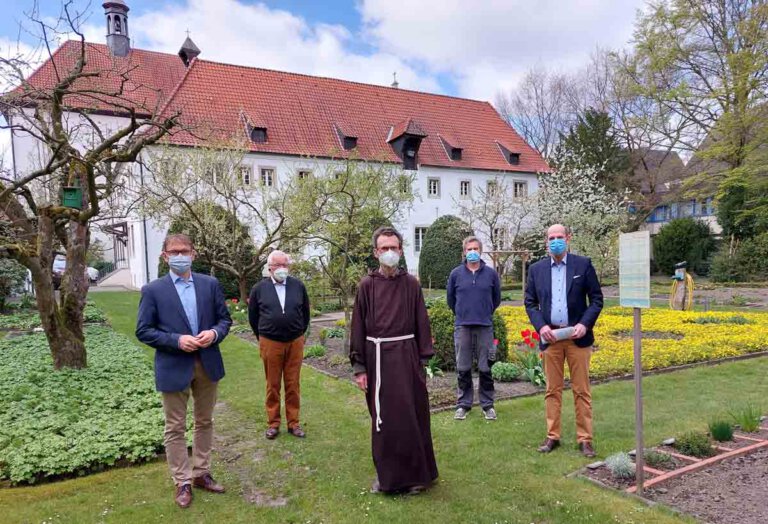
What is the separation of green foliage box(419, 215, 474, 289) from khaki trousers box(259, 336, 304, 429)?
19.0 m

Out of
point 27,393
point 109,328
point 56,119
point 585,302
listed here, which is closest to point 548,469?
point 585,302

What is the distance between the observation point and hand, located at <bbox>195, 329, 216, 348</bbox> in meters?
3.77

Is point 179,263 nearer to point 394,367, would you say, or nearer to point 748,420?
point 394,367

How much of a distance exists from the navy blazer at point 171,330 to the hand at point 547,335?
105 inches

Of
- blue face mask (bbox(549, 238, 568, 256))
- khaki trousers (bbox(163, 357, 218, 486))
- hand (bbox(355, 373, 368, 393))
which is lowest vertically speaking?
khaki trousers (bbox(163, 357, 218, 486))

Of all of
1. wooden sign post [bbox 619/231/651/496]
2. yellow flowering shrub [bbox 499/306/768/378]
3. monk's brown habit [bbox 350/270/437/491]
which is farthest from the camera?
yellow flowering shrub [bbox 499/306/768/378]

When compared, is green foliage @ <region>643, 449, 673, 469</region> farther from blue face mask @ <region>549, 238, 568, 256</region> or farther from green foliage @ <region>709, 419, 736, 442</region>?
blue face mask @ <region>549, 238, 568, 256</region>

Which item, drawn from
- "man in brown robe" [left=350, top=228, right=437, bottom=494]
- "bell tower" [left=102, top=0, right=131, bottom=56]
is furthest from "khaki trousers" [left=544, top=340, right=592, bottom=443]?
"bell tower" [left=102, top=0, right=131, bottom=56]

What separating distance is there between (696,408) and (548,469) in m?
2.67

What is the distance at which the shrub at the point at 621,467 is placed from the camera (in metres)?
3.91

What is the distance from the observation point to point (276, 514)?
12.0 feet

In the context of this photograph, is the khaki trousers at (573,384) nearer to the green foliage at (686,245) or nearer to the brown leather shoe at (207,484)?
the brown leather shoe at (207,484)

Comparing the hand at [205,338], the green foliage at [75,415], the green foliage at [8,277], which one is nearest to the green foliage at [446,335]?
the green foliage at [75,415]

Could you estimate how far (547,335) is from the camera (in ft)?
14.8
